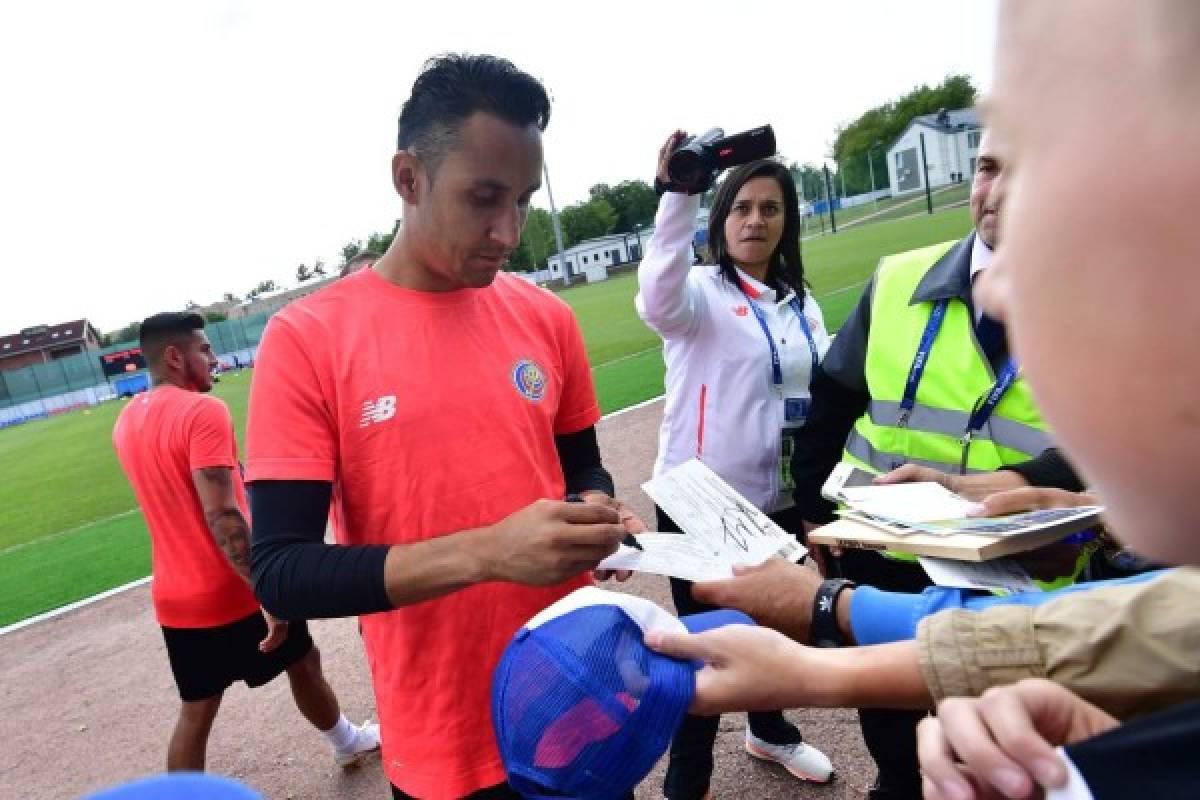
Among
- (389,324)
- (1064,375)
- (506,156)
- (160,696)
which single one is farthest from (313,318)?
(160,696)

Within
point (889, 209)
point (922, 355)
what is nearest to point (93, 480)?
point (922, 355)

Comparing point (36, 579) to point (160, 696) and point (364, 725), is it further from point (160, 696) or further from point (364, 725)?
point (364, 725)

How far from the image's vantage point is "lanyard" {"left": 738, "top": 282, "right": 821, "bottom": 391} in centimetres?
322

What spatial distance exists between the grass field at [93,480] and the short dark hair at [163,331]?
4.37 metres

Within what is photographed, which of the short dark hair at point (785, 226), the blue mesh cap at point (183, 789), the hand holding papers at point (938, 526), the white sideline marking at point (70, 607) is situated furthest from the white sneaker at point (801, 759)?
the white sideline marking at point (70, 607)

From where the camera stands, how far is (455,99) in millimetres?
1877

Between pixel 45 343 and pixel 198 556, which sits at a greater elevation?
pixel 45 343

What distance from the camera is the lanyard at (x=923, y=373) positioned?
2.09 meters

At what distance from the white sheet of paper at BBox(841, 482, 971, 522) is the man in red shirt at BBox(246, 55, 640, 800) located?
70cm

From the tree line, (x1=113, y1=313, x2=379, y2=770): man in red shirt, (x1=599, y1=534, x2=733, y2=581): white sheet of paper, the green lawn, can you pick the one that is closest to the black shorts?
(x1=113, y1=313, x2=379, y2=770): man in red shirt

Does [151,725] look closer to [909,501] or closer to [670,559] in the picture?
[670,559]

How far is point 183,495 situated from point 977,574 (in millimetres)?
3434

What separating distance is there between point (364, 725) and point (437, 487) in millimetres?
2967

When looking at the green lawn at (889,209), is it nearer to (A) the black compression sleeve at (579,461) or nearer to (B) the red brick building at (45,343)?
(A) the black compression sleeve at (579,461)
